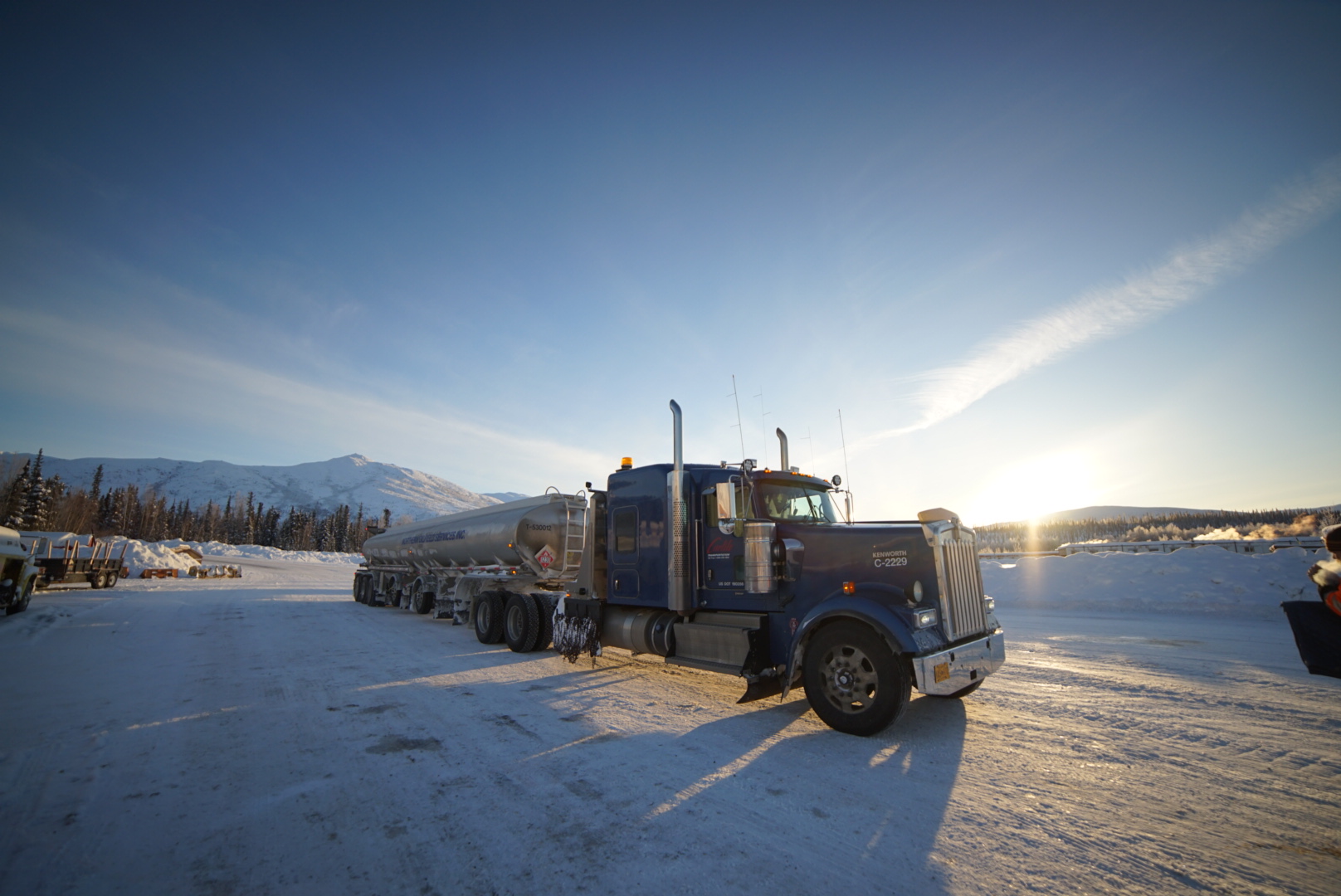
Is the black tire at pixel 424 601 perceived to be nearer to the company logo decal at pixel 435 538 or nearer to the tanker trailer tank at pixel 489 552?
the tanker trailer tank at pixel 489 552

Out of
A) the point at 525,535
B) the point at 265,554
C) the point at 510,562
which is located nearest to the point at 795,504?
the point at 525,535

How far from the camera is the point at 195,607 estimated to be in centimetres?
1688

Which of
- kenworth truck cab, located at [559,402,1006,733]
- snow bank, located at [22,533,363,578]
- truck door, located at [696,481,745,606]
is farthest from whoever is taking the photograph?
snow bank, located at [22,533,363,578]

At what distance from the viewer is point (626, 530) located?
8625 mm

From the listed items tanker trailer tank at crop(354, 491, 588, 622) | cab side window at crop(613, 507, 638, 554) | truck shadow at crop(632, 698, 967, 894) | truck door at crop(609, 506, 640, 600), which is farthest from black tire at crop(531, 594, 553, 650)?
truck shadow at crop(632, 698, 967, 894)

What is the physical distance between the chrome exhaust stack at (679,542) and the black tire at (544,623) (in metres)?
3.66

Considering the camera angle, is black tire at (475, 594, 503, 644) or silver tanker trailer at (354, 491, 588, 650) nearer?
silver tanker trailer at (354, 491, 588, 650)

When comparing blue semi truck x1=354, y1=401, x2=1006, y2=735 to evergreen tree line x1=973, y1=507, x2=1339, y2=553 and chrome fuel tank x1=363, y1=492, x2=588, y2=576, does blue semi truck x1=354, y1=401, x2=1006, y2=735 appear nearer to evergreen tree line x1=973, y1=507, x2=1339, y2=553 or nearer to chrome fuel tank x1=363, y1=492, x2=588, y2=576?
chrome fuel tank x1=363, y1=492, x2=588, y2=576

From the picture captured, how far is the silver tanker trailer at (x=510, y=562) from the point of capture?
411 inches

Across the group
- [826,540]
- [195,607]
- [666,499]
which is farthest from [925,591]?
[195,607]

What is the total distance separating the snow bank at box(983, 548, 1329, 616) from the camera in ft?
45.5

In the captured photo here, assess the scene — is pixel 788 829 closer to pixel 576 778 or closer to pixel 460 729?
pixel 576 778

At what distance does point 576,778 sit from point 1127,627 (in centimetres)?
1327

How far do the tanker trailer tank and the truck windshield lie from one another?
4.04 meters
